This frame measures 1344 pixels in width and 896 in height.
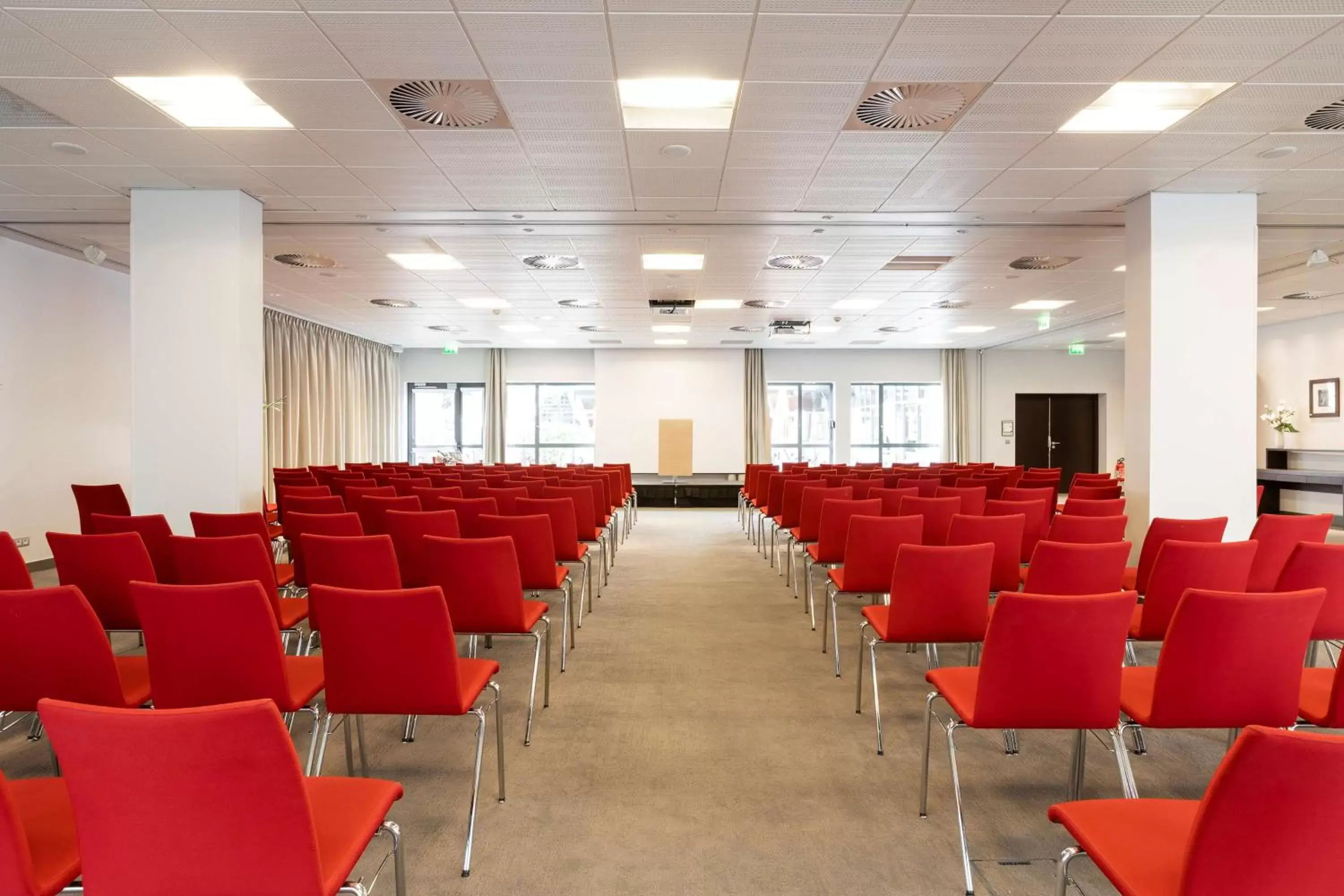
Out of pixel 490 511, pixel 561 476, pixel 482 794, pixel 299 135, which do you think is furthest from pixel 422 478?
pixel 482 794

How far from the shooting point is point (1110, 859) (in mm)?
1541

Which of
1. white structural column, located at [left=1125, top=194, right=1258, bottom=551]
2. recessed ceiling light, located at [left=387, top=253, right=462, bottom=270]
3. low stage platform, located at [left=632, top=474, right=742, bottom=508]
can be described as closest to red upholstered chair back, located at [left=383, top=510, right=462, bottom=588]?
recessed ceiling light, located at [left=387, top=253, right=462, bottom=270]

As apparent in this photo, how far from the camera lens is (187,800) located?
1.32m

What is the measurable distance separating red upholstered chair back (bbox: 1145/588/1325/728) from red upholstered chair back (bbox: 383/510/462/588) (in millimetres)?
3370

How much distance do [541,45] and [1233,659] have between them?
151 inches

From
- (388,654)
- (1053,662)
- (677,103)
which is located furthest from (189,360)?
(1053,662)

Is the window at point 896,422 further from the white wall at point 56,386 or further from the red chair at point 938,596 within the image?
the red chair at point 938,596

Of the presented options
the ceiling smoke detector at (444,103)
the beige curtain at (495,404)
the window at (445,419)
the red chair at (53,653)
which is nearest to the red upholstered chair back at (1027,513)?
the ceiling smoke detector at (444,103)

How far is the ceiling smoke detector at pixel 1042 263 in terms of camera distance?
26.7ft

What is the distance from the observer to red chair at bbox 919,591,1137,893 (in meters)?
2.15

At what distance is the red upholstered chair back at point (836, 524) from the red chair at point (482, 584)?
2.30 m

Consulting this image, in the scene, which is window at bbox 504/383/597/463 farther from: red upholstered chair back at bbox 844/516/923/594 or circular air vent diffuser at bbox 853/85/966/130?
red upholstered chair back at bbox 844/516/923/594

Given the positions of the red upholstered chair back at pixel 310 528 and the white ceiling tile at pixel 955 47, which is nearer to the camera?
the white ceiling tile at pixel 955 47

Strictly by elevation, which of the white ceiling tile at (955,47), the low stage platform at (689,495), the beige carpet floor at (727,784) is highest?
the white ceiling tile at (955,47)
